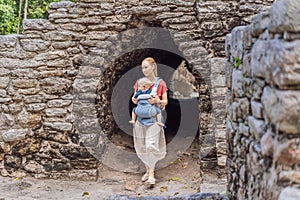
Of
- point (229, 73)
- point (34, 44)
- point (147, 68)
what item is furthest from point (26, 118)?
point (229, 73)

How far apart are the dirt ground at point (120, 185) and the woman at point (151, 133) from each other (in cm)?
23

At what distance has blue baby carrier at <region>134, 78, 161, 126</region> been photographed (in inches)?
172

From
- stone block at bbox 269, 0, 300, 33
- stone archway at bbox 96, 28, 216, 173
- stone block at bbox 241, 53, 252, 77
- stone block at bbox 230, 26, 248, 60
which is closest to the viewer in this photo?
stone block at bbox 269, 0, 300, 33

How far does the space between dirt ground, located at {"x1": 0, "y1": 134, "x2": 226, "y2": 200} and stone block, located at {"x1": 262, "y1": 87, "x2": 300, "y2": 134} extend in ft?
8.34

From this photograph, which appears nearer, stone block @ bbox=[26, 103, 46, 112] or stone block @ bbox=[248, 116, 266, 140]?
stone block @ bbox=[248, 116, 266, 140]

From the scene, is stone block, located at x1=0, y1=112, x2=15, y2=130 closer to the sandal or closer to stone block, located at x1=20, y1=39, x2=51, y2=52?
stone block, located at x1=20, y1=39, x2=51, y2=52

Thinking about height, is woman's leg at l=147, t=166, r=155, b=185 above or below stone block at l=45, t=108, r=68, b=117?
below

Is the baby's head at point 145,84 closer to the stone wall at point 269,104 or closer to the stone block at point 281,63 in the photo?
the stone wall at point 269,104

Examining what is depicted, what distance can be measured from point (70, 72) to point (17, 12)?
507 centimetres

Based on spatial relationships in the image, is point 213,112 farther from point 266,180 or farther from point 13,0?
point 13,0

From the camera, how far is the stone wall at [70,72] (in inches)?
180

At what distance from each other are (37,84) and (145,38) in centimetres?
168

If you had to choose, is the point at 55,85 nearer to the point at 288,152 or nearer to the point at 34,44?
the point at 34,44

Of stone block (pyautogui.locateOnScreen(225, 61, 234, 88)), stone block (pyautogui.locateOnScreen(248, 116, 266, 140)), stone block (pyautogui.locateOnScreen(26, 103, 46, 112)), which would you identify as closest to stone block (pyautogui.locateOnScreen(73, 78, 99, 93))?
stone block (pyautogui.locateOnScreen(26, 103, 46, 112))
